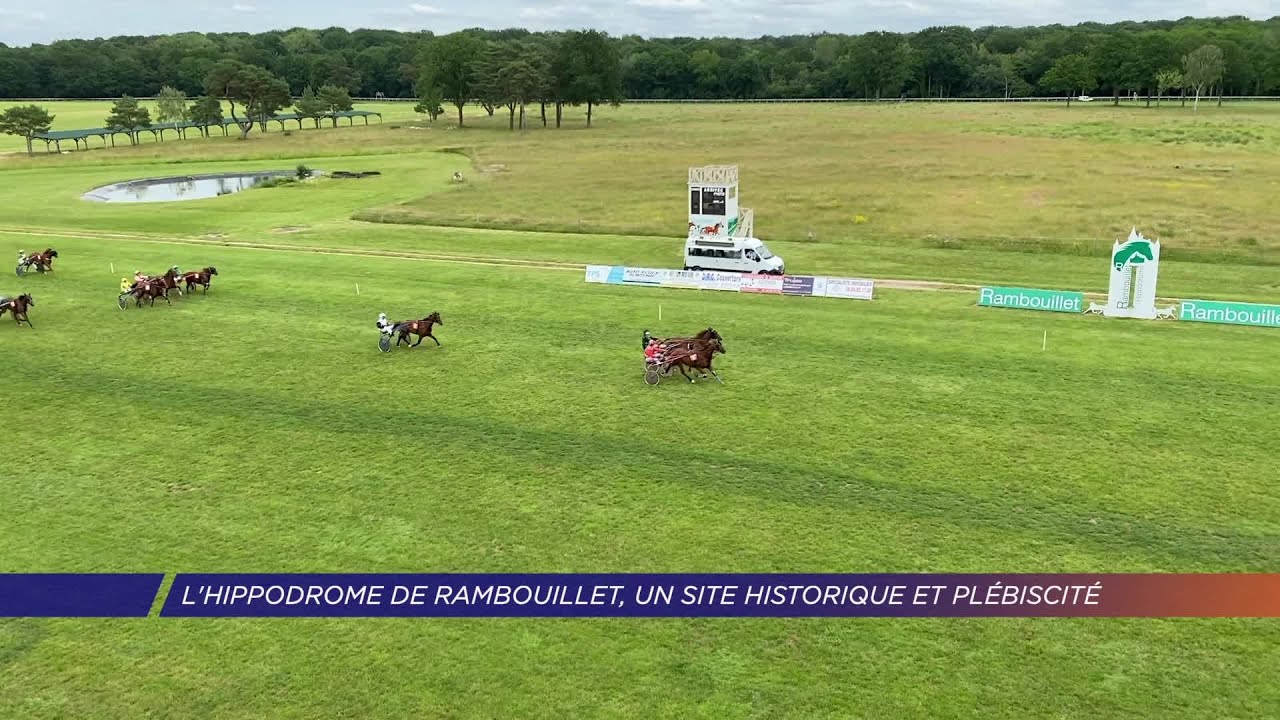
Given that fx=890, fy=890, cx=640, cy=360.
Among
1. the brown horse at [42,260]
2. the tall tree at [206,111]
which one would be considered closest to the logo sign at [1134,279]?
the brown horse at [42,260]

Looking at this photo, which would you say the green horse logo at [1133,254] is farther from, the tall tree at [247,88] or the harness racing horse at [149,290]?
the tall tree at [247,88]

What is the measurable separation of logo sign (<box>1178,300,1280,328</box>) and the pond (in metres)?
72.1


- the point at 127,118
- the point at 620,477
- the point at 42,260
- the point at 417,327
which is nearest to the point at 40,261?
the point at 42,260

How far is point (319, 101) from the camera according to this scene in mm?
145625

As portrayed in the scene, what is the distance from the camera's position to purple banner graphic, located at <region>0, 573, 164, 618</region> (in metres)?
14.6

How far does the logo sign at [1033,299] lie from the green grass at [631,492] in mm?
1501

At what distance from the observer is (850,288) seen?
122 feet

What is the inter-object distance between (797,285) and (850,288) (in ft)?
7.43

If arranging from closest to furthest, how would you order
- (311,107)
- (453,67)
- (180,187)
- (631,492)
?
(631,492), (180,187), (311,107), (453,67)

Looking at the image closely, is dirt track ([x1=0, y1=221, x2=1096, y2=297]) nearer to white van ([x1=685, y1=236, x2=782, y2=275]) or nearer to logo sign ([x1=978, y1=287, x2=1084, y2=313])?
logo sign ([x1=978, y1=287, x2=1084, y2=313])

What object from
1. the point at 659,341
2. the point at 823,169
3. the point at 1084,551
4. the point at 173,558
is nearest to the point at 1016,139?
the point at 823,169

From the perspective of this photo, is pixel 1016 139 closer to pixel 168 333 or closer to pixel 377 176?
pixel 377 176

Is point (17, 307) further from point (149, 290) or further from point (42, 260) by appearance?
point (42, 260)

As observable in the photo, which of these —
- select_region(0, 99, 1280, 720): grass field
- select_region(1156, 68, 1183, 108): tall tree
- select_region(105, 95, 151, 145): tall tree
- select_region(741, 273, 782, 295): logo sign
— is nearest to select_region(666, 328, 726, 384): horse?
select_region(0, 99, 1280, 720): grass field
